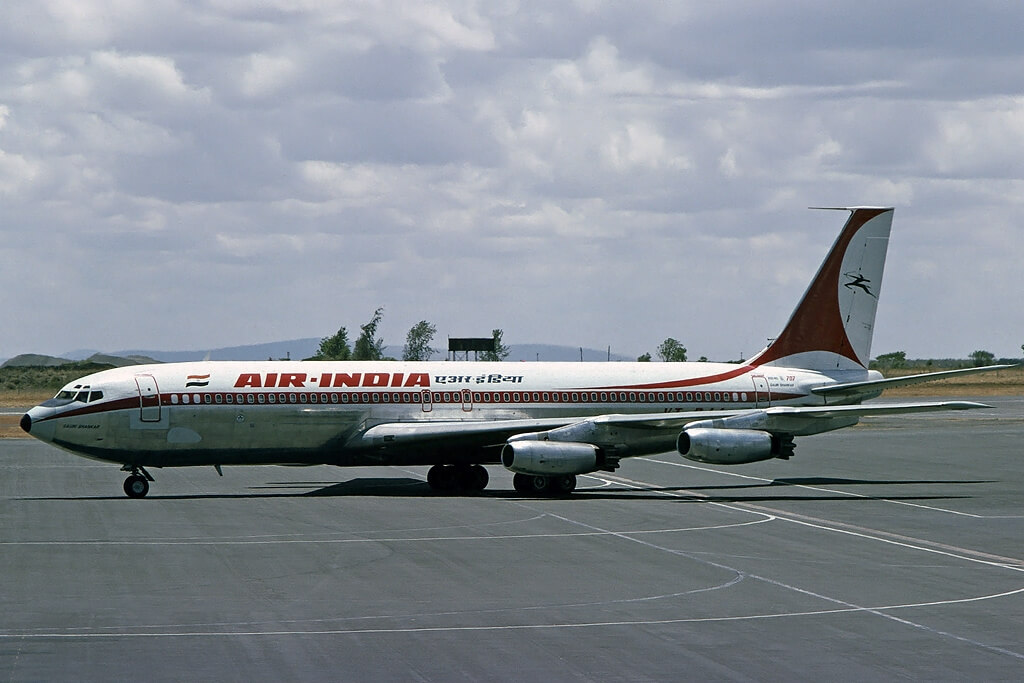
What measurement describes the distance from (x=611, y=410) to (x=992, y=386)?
139628mm

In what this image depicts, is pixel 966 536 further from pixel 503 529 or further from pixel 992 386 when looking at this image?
pixel 992 386

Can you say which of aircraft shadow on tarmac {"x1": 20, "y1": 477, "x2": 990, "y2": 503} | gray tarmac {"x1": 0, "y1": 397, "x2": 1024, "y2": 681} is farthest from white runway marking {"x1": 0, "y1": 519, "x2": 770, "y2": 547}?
aircraft shadow on tarmac {"x1": 20, "y1": 477, "x2": 990, "y2": 503}

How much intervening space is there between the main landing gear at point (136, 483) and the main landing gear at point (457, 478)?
31.6ft

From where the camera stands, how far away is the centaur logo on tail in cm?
4284

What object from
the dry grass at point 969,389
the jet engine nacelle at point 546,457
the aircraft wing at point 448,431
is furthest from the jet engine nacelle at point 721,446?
the dry grass at point 969,389

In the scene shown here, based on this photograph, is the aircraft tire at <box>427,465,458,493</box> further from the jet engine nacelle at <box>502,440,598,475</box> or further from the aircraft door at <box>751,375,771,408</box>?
the aircraft door at <box>751,375,771,408</box>

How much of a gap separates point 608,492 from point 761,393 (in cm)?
700

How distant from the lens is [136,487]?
1709 inches

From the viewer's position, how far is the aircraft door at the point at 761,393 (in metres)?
48.5

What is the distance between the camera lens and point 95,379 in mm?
43719

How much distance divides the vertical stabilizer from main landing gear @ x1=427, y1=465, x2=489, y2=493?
11686mm

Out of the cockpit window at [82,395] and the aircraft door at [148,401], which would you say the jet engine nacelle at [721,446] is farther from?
the cockpit window at [82,395]

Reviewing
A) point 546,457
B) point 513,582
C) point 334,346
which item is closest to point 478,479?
point 546,457

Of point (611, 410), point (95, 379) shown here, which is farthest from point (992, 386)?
point (95, 379)
